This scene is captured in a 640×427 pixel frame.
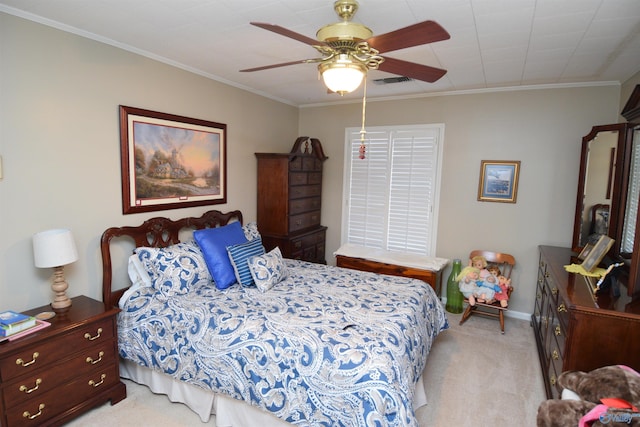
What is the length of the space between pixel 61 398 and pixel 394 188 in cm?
373

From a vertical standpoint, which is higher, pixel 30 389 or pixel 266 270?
pixel 266 270

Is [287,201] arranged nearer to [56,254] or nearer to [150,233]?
[150,233]

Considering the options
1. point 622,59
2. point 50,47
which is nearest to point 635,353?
point 622,59

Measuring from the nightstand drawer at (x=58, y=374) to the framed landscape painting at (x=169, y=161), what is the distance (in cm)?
108

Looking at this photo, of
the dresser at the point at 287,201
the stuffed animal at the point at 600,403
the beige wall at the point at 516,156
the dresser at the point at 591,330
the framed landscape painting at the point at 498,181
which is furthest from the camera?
the dresser at the point at 287,201

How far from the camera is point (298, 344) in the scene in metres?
1.97

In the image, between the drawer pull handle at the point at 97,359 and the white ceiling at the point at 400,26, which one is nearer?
the white ceiling at the point at 400,26

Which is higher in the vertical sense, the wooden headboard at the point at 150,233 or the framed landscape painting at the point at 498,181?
the framed landscape painting at the point at 498,181

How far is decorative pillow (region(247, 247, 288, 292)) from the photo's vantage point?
9.12 ft

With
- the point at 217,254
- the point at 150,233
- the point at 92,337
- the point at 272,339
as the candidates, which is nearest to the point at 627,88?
the point at 272,339

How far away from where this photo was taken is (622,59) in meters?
2.72

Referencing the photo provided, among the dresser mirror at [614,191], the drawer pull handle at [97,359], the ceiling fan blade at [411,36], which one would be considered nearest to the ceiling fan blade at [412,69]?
the ceiling fan blade at [411,36]

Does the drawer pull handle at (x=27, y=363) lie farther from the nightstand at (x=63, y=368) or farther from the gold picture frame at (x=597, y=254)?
the gold picture frame at (x=597, y=254)

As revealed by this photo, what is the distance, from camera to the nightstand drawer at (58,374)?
1.91 metres
